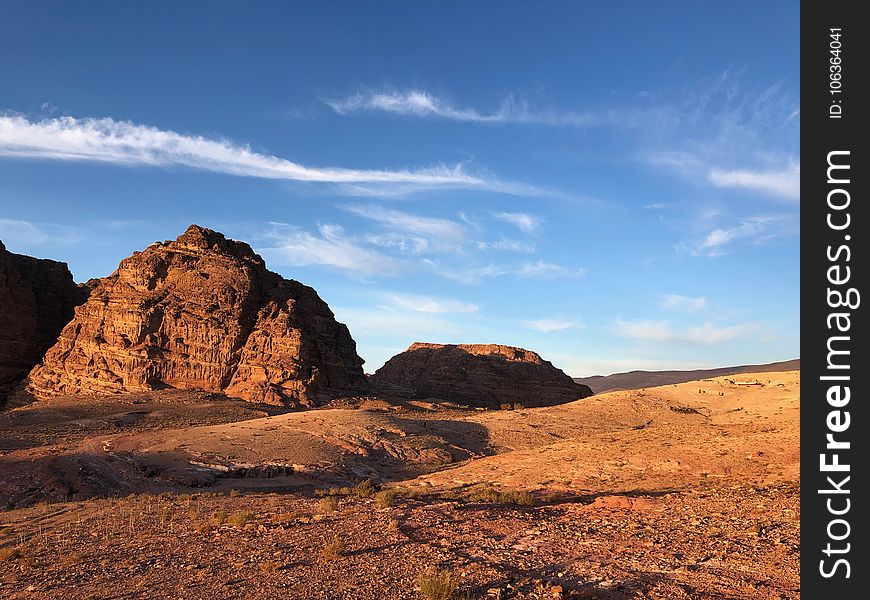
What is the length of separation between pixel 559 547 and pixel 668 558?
66.6 inches

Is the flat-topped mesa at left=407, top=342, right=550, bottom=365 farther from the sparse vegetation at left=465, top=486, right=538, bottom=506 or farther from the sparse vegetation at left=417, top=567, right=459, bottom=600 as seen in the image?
the sparse vegetation at left=417, top=567, right=459, bottom=600

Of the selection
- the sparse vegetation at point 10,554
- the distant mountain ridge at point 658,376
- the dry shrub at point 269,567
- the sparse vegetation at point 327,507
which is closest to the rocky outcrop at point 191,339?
the sparse vegetation at point 327,507

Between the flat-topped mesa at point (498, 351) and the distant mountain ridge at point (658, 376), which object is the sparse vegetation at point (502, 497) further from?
the distant mountain ridge at point (658, 376)

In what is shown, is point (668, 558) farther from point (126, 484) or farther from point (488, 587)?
point (126, 484)

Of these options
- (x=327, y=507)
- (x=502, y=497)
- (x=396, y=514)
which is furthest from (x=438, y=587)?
(x=502, y=497)

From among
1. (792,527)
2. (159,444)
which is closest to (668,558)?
(792,527)

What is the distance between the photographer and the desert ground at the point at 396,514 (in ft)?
24.7

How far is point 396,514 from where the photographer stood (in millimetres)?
11562

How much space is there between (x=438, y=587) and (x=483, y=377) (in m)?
68.4

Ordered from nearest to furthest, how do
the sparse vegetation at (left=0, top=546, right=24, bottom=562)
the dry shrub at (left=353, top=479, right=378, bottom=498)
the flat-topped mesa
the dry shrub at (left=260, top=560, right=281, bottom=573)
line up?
the dry shrub at (left=260, top=560, right=281, bottom=573) < the sparse vegetation at (left=0, top=546, right=24, bottom=562) < the dry shrub at (left=353, top=479, right=378, bottom=498) < the flat-topped mesa

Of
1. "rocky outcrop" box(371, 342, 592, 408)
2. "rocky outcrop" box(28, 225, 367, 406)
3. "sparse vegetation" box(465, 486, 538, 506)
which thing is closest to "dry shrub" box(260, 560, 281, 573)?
"sparse vegetation" box(465, 486, 538, 506)

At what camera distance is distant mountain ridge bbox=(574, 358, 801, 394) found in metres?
144

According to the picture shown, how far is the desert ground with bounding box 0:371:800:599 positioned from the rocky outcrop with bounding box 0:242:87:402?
27.4m

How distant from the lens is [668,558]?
852cm
